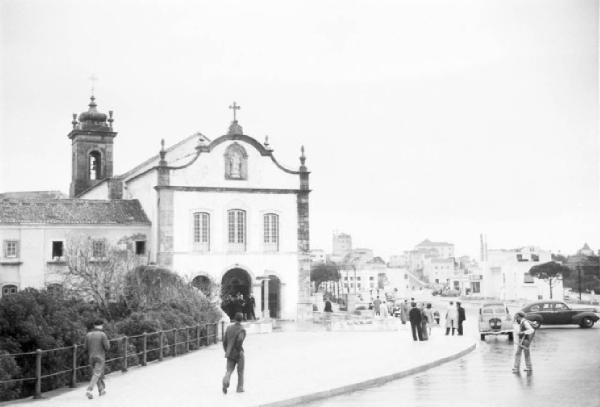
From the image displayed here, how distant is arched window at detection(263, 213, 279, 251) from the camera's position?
1719 inches

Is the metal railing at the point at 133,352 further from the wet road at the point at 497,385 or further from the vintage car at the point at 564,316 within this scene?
the vintage car at the point at 564,316

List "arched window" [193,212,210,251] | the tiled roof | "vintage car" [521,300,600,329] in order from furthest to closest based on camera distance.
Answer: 1. "arched window" [193,212,210,251]
2. the tiled roof
3. "vintage car" [521,300,600,329]

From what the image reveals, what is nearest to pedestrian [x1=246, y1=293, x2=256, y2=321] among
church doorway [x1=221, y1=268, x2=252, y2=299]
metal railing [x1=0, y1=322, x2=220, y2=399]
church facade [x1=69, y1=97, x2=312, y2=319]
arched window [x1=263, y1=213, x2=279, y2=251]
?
church facade [x1=69, y1=97, x2=312, y2=319]

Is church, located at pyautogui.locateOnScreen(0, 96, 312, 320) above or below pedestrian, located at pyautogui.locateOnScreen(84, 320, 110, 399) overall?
above

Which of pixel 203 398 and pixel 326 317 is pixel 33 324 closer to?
pixel 203 398

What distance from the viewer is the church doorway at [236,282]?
42.7 metres

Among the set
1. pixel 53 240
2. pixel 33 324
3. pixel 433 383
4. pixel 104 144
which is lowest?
pixel 433 383

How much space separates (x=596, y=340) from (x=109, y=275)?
17641 millimetres

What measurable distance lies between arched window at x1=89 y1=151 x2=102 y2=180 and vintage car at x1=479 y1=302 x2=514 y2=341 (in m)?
29.7

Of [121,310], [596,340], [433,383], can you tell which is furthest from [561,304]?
[433,383]

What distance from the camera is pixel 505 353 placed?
24.3 m

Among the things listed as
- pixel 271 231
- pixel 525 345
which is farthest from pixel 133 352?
pixel 271 231

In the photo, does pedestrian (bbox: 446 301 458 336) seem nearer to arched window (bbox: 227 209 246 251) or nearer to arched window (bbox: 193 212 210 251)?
arched window (bbox: 227 209 246 251)

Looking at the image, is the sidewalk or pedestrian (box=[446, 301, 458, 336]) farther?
pedestrian (box=[446, 301, 458, 336])
